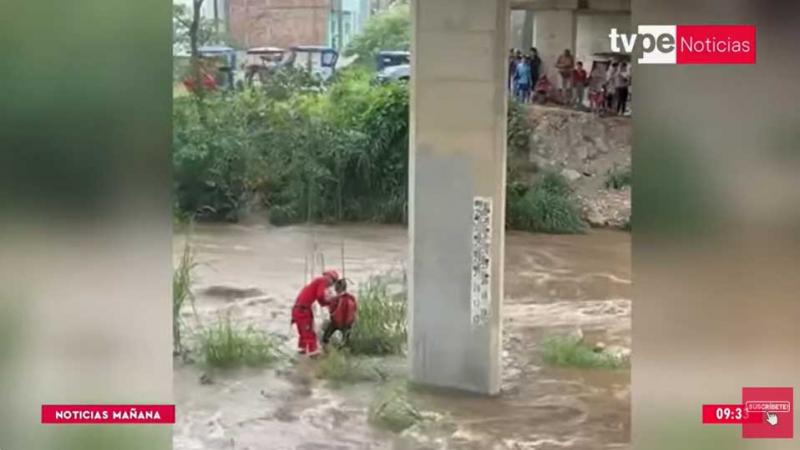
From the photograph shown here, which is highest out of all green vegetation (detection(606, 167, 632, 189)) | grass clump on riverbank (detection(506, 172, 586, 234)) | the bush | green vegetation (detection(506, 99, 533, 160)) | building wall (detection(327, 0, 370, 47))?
building wall (detection(327, 0, 370, 47))

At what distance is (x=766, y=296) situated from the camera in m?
3.42

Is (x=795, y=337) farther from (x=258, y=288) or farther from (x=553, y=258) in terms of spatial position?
(x=258, y=288)

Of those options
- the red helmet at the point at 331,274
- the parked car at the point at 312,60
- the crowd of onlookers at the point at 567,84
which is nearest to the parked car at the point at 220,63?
the parked car at the point at 312,60

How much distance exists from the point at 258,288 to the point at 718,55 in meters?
1.35

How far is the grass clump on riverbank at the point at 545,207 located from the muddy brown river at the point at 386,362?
0.03 meters

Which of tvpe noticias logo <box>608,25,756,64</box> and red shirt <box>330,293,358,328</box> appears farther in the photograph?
red shirt <box>330,293,358,328</box>

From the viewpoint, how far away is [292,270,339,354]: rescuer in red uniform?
3.48 m

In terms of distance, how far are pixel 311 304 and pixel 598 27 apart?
1.05m

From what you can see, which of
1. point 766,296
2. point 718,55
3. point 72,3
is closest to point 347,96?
point 72,3

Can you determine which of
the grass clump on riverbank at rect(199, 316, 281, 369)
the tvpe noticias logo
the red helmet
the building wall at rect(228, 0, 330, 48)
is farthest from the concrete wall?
the grass clump on riverbank at rect(199, 316, 281, 369)

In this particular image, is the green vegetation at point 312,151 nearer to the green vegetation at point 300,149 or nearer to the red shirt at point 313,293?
the green vegetation at point 300,149

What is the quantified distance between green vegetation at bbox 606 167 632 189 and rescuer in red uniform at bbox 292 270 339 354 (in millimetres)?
768

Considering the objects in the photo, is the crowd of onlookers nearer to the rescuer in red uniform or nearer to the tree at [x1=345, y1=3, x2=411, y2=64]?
the tree at [x1=345, y1=3, x2=411, y2=64]

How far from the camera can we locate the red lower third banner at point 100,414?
342cm
